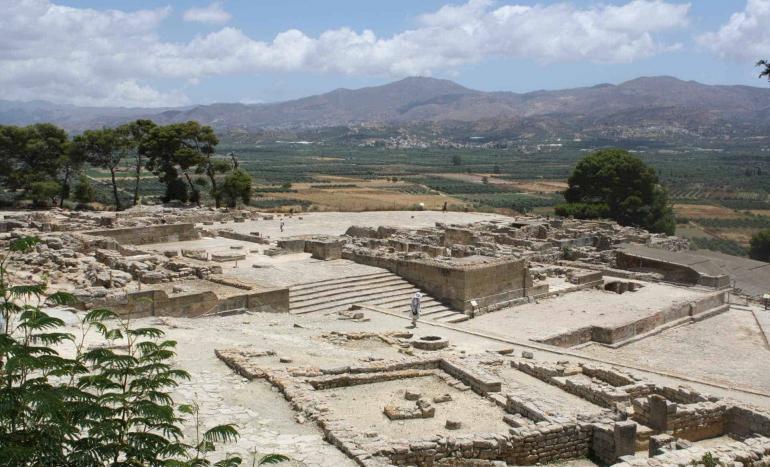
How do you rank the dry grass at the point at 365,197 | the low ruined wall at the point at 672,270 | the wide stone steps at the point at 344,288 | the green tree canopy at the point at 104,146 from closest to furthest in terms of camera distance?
the wide stone steps at the point at 344,288 < the low ruined wall at the point at 672,270 < the green tree canopy at the point at 104,146 < the dry grass at the point at 365,197

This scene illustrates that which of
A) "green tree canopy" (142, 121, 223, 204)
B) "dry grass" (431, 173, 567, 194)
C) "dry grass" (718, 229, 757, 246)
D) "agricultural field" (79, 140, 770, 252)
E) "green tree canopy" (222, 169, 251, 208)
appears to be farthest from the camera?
"dry grass" (431, 173, 567, 194)

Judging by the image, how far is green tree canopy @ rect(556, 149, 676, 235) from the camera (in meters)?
44.0

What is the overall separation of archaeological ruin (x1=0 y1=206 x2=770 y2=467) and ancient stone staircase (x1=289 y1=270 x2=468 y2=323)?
7 centimetres

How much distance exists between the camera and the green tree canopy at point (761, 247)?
43.2 m

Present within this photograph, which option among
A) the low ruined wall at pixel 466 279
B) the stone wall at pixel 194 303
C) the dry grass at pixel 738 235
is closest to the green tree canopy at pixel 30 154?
the low ruined wall at pixel 466 279

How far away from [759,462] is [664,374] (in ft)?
18.1

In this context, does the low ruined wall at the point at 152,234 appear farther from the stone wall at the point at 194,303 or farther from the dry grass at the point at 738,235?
the dry grass at the point at 738,235

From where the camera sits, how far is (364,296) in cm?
2052

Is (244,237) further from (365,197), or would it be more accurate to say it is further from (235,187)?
(365,197)

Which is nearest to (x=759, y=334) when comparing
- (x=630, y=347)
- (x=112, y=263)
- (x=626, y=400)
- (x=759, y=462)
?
(x=630, y=347)

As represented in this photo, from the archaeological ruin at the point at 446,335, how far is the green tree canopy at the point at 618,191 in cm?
1049

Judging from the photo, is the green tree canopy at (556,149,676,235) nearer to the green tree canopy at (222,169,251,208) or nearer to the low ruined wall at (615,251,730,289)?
the low ruined wall at (615,251,730,289)

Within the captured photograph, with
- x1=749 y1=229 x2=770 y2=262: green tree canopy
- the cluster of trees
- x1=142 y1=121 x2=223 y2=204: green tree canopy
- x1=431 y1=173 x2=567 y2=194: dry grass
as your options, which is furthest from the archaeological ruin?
x1=431 y1=173 x2=567 y2=194: dry grass

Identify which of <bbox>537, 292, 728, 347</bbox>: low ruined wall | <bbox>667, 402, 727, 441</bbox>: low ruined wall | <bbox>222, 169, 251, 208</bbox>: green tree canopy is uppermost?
<bbox>222, 169, 251, 208</bbox>: green tree canopy
